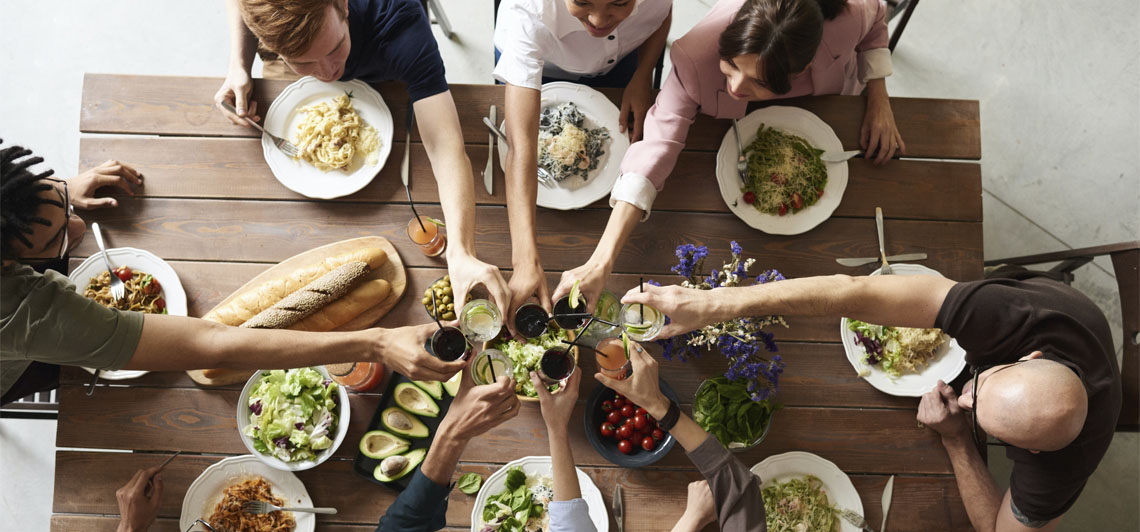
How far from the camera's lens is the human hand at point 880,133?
224 cm

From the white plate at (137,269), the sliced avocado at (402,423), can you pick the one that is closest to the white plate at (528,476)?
the sliced avocado at (402,423)

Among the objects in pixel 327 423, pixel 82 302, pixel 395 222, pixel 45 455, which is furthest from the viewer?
pixel 45 455

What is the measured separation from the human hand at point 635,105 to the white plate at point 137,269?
1.72 metres

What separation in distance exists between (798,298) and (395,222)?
1456 millimetres

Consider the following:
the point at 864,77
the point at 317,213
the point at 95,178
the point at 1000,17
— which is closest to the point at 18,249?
the point at 95,178

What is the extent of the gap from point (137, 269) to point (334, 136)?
87 cm

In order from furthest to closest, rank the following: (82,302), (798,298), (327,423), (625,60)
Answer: (625,60) < (327,423) < (798,298) < (82,302)

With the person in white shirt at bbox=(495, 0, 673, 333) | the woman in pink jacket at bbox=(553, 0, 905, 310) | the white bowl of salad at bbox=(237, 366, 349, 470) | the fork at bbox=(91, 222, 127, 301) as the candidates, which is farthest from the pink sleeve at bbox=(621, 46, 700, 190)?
the fork at bbox=(91, 222, 127, 301)

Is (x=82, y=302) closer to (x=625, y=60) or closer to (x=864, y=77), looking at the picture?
(x=625, y=60)

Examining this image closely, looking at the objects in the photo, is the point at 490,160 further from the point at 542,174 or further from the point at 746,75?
the point at 746,75

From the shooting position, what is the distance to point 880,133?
2236 mm

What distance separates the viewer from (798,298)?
195 cm

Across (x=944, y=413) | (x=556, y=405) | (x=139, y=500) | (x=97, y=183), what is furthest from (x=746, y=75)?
(x=139, y=500)

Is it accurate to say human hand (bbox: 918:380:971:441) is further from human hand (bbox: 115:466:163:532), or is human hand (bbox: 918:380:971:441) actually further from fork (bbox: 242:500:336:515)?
human hand (bbox: 115:466:163:532)
